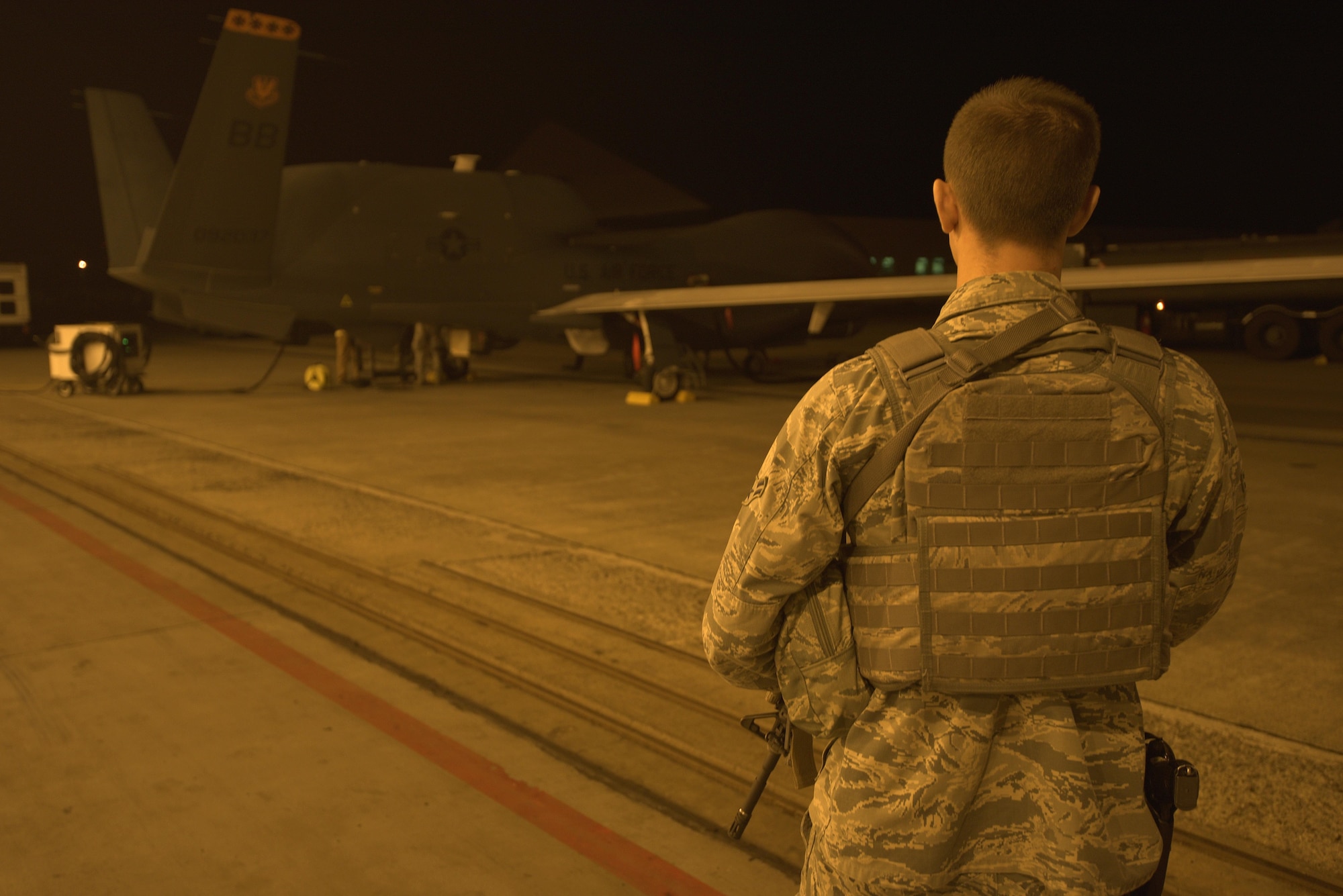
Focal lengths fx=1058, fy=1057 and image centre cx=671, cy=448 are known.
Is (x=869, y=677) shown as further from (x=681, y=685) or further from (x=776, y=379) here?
(x=776, y=379)

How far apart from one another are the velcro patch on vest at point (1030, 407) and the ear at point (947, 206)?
12.2 inches

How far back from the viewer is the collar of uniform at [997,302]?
1.68 meters

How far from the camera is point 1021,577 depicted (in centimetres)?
162

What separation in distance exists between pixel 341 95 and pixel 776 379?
13289mm

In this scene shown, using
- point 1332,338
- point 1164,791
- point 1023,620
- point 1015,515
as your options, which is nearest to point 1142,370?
point 1015,515

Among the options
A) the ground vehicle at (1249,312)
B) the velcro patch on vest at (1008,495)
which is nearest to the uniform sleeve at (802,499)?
the velcro patch on vest at (1008,495)

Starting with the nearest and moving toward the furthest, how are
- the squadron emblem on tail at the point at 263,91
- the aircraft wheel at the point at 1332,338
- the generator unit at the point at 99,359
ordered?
the squadron emblem on tail at the point at 263,91 < the generator unit at the point at 99,359 < the aircraft wheel at the point at 1332,338

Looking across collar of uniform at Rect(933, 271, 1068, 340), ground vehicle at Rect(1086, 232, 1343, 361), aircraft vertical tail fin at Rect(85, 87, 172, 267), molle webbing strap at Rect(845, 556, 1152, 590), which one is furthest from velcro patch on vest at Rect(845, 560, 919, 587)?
aircraft vertical tail fin at Rect(85, 87, 172, 267)

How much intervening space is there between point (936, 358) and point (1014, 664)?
0.49 metres

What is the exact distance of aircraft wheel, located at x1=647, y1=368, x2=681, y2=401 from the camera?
16297 millimetres

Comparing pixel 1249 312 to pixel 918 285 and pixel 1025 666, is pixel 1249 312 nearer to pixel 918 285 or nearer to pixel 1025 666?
pixel 918 285

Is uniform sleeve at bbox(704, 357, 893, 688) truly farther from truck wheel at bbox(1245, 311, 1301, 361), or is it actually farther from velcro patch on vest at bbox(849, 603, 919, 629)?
truck wheel at bbox(1245, 311, 1301, 361)

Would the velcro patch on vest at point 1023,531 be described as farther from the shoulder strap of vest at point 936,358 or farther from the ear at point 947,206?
the ear at point 947,206

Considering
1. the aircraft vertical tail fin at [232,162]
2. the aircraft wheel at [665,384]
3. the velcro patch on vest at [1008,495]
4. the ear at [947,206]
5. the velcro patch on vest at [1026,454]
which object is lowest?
the aircraft wheel at [665,384]
